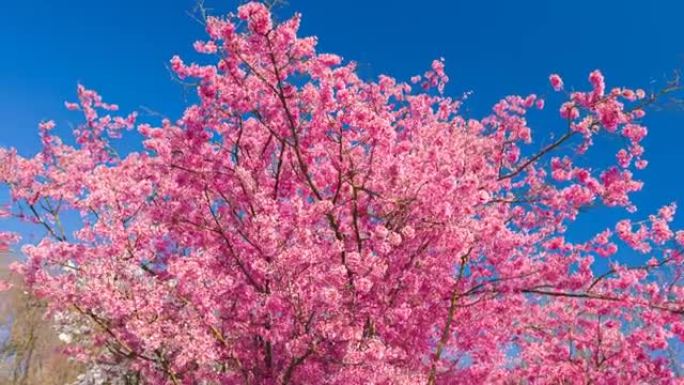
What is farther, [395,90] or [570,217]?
[395,90]

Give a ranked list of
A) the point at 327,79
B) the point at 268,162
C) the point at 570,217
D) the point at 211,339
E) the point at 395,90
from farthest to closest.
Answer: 1. the point at 395,90
2. the point at 570,217
3. the point at 268,162
4. the point at 327,79
5. the point at 211,339

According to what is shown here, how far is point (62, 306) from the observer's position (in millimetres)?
9469

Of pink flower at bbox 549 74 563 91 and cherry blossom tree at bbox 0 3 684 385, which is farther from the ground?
pink flower at bbox 549 74 563 91

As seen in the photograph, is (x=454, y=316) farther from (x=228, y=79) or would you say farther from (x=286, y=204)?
(x=228, y=79)

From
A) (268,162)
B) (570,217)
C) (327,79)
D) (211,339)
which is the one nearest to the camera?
(211,339)

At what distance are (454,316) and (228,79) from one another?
5.60m

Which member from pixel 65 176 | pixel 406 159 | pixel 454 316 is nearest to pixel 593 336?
pixel 454 316

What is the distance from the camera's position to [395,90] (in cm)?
1365

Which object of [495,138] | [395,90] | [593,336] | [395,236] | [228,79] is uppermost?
[395,90]

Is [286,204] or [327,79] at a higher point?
[327,79]

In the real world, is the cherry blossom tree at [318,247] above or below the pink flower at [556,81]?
below

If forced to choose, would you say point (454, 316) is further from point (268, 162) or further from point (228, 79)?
point (228, 79)

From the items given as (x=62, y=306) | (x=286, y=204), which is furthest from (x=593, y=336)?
(x=62, y=306)

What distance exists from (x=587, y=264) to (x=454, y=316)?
257cm
